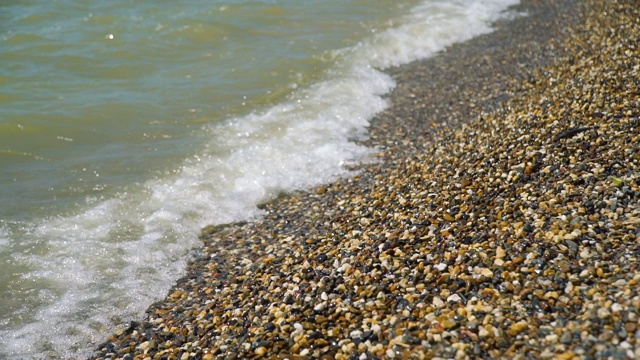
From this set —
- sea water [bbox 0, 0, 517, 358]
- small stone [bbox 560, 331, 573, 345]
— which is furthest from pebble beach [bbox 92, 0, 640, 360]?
sea water [bbox 0, 0, 517, 358]

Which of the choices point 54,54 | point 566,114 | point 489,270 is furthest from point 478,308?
point 54,54

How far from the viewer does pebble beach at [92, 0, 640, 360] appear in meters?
4.83

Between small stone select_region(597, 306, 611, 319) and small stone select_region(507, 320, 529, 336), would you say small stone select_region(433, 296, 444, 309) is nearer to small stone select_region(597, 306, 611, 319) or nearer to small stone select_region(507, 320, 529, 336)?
small stone select_region(507, 320, 529, 336)

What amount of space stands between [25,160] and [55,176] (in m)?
1.06

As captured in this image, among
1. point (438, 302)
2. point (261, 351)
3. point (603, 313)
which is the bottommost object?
point (261, 351)

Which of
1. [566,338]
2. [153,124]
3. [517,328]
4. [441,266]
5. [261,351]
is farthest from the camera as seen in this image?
[153,124]

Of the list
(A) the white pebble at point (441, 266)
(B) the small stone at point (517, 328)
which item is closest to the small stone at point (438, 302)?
(A) the white pebble at point (441, 266)

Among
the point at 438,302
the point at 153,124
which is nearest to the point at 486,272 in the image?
the point at 438,302

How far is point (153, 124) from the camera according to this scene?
12258 millimetres

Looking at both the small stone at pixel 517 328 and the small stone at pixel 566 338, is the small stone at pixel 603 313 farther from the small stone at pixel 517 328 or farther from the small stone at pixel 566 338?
the small stone at pixel 517 328

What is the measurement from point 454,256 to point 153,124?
8.38m

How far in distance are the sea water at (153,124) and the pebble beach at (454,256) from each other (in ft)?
2.44

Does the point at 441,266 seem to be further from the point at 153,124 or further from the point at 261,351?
the point at 153,124

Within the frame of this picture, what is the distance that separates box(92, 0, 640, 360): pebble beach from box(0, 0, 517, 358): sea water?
74cm
